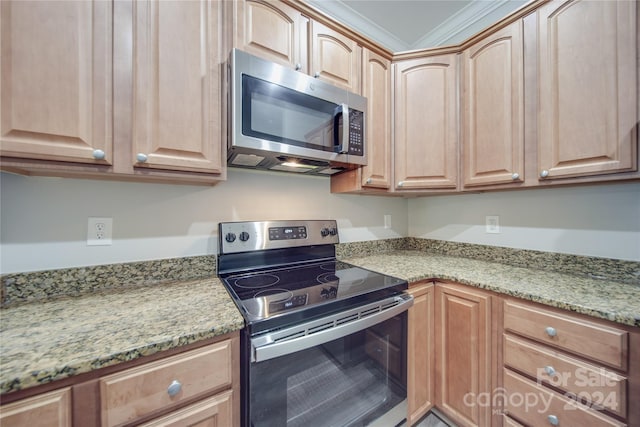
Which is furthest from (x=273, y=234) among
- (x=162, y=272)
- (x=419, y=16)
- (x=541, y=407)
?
(x=419, y=16)

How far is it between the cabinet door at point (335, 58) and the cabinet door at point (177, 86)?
1.64 feet

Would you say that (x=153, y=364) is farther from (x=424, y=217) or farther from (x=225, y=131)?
(x=424, y=217)

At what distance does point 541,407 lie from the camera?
104cm

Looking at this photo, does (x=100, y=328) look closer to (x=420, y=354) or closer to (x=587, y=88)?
A: (x=420, y=354)

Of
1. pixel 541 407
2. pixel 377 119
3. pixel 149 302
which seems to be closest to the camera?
pixel 149 302

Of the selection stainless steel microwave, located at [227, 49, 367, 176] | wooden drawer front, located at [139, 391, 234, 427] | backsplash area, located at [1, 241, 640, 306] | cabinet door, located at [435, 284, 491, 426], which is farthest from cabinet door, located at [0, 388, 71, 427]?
cabinet door, located at [435, 284, 491, 426]

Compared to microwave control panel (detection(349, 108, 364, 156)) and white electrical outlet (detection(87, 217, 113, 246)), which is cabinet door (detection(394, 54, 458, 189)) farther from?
white electrical outlet (detection(87, 217, 113, 246))

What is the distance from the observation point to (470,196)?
6.00 ft

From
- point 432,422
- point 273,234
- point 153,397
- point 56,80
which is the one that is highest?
point 56,80

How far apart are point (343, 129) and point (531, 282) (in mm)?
1216

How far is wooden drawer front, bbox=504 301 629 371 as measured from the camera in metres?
0.87

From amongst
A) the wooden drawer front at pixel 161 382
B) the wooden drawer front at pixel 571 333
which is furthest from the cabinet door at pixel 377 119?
the wooden drawer front at pixel 161 382

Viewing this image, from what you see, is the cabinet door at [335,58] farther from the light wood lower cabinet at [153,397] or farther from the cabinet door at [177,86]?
the light wood lower cabinet at [153,397]

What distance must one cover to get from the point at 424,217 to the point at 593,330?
128cm
